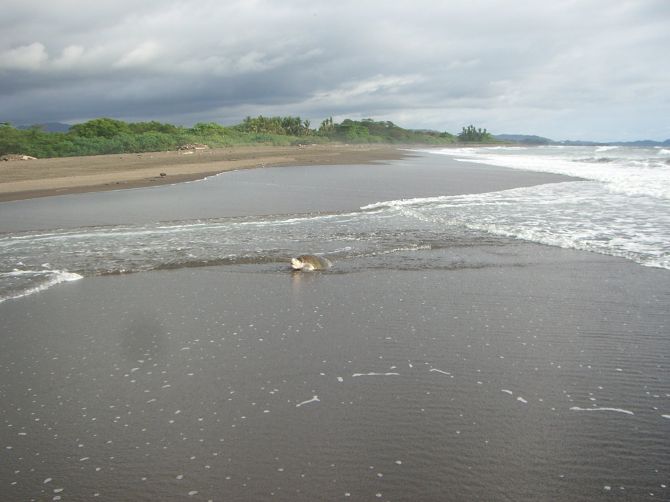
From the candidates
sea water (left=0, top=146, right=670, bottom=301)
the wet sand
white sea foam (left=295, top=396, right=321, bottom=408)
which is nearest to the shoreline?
sea water (left=0, top=146, right=670, bottom=301)

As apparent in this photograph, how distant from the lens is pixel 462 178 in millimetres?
22109

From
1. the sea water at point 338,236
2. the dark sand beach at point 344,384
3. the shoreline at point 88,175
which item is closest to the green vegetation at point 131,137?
the shoreline at point 88,175

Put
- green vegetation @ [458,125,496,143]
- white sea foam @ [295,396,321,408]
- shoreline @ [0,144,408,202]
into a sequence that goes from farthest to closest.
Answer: green vegetation @ [458,125,496,143], shoreline @ [0,144,408,202], white sea foam @ [295,396,321,408]

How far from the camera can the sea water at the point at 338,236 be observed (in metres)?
8.03

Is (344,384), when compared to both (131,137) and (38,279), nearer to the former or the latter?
(38,279)

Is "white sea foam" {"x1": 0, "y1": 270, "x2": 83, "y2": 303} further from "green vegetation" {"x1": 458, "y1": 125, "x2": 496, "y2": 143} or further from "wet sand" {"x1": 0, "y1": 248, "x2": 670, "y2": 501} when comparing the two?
"green vegetation" {"x1": 458, "y1": 125, "x2": 496, "y2": 143}

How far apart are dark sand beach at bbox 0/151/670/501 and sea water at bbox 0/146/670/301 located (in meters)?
0.73

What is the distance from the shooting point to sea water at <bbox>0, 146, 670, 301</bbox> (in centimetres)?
803

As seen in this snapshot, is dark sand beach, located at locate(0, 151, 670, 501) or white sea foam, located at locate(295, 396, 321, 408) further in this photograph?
white sea foam, located at locate(295, 396, 321, 408)

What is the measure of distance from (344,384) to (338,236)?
6064 millimetres

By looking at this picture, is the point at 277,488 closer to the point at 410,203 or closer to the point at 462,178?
the point at 410,203

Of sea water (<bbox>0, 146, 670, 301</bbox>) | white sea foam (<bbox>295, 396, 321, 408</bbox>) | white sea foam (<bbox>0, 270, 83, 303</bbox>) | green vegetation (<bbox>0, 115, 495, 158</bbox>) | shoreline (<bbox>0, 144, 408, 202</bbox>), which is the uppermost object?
green vegetation (<bbox>0, 115, 495, 158</bbox>)

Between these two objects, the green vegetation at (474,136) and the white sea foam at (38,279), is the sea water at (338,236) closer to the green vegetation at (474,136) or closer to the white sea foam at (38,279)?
the white sea foam at (38,279)

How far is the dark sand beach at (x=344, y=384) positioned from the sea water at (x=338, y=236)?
728mm
